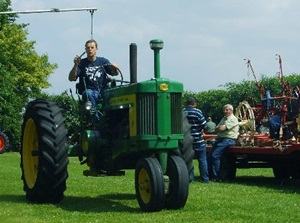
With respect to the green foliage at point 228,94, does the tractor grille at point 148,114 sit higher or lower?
lower

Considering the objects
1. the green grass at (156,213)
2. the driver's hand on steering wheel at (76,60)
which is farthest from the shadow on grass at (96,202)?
the driver's hand on steering wheel at (76,60)

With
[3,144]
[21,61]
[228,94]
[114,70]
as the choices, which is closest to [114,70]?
[114,70]

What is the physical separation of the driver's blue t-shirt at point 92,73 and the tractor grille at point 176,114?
198 cm

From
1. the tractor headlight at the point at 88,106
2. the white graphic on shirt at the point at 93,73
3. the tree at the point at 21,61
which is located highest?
the tree at the point at 21,61

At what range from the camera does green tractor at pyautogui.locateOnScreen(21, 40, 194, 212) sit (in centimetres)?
981

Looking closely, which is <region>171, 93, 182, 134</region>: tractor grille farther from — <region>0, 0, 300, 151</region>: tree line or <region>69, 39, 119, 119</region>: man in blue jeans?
<region>0, 0, 300, 151</region>: tree line

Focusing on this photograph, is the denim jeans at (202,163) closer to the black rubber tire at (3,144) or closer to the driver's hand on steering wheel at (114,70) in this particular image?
the driver's hand on steering wheel at (114,70)

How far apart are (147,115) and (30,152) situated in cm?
268

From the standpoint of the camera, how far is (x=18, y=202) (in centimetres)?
1121

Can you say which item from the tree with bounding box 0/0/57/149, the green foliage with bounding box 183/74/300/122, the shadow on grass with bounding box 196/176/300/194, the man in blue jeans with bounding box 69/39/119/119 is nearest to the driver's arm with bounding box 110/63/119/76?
the man in blue jeans with bounding box 69/39/119/119

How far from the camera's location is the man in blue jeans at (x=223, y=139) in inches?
611

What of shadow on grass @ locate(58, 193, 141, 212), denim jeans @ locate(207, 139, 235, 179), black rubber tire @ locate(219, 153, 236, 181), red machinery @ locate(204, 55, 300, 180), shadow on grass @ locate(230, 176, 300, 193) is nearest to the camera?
shadow on grass @ locate(58, 193, 141, 212)

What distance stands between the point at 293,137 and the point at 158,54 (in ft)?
18.6

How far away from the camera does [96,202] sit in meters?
11.2
